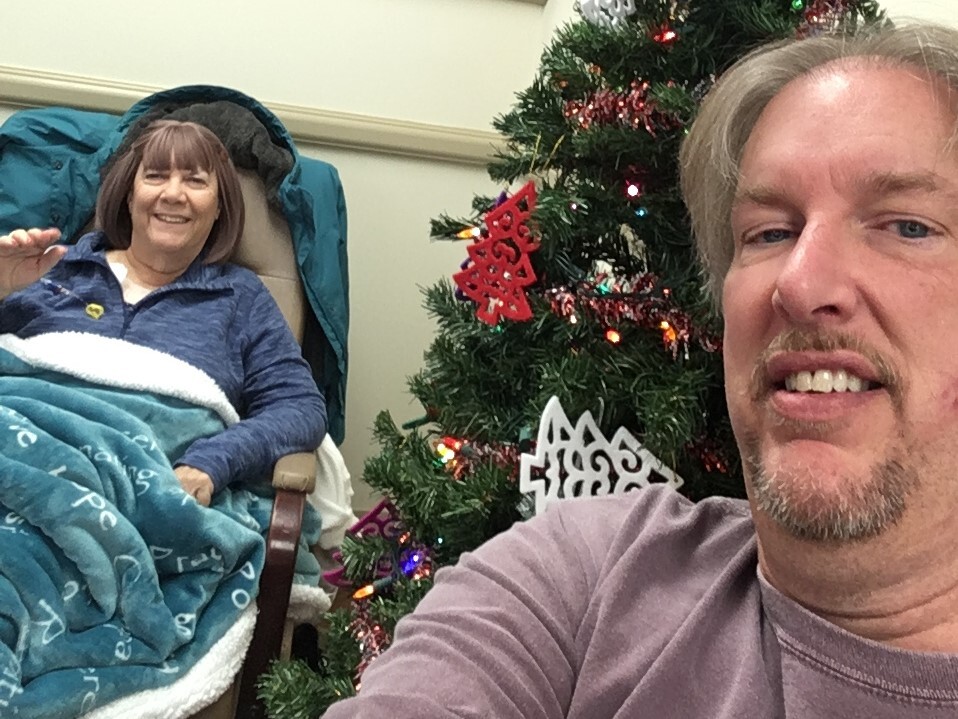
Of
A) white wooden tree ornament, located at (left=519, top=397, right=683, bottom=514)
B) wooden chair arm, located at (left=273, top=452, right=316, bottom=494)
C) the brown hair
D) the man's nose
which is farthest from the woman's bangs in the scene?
the man's nose

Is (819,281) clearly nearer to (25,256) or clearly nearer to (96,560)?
(96,560)

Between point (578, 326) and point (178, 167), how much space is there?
1.05 meters

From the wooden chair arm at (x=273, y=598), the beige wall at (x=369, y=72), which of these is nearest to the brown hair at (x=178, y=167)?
the beige wall at (x=369, y=72)

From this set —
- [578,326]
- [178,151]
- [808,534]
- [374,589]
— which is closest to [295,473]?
[374,589]

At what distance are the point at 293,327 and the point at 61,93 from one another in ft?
2.91

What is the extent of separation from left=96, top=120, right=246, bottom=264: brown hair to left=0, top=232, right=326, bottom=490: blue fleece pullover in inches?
1.9

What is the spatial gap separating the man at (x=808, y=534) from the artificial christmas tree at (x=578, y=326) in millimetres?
263

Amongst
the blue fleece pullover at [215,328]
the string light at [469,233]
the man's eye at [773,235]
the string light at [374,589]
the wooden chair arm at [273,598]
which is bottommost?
the wooden chair arm at [273,598]

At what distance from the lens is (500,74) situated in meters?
2.37

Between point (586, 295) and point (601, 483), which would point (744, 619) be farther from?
point (586, 295)

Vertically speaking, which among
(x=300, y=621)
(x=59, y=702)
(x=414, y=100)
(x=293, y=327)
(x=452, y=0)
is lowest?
(x=300, y=621)

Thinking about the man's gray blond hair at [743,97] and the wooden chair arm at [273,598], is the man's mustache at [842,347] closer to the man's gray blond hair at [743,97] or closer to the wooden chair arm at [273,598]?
the man's gray blond hair at [743,97]

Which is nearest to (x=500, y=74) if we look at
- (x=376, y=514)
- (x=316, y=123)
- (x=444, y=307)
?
(x=316, y=123)

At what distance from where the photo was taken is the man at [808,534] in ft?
2.15
